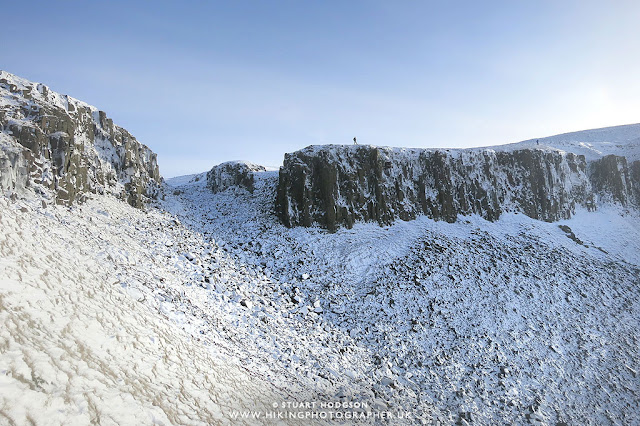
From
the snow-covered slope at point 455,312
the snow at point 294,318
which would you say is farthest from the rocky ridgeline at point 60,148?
Result: the snow-covered slope at point 455,312

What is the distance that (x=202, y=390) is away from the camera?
980cm

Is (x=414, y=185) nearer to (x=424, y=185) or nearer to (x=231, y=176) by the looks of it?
(x=424, y=185)

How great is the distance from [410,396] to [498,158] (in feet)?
103

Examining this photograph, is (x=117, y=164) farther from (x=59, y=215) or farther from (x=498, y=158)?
(x=498, y=158)

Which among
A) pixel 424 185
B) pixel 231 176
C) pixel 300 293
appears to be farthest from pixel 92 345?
pixel 231 176

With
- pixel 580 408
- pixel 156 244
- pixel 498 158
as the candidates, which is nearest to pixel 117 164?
pixel 156 244

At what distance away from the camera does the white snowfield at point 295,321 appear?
8547mm

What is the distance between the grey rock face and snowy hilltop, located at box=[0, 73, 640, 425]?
309 cm

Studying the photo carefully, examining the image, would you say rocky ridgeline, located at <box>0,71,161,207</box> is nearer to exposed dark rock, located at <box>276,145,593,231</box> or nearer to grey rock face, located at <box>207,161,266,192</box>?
grey rock face, located at <box>207,161,266,192</box>

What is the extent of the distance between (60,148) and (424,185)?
28.6 m

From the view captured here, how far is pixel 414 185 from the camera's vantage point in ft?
100

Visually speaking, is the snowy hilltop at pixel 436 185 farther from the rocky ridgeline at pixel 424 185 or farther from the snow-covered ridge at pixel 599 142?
the snow-covered ridge at pixel 599 142

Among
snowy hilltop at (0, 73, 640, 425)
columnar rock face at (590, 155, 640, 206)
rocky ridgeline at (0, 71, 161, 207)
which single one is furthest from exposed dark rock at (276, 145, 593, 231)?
rocky ridgeline at (0, 71, 161, 207)

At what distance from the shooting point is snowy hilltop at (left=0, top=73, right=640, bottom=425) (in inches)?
358
